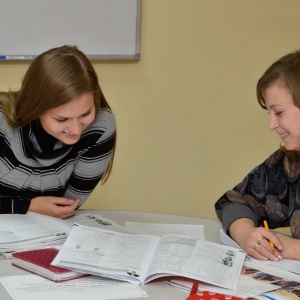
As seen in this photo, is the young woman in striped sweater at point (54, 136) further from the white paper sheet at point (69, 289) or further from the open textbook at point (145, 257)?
the white paper sheet at point (69, 289)

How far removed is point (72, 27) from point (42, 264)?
154 cm

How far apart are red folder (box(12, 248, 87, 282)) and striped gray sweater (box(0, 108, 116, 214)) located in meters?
0.40

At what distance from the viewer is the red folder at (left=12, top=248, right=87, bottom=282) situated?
4.07 ft

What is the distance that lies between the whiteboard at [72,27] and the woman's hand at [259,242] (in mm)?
1334

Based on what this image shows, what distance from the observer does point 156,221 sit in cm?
182

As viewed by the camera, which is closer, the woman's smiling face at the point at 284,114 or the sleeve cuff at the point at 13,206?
the woman's smiling face at the point at 284,114

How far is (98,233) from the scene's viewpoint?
145 cm

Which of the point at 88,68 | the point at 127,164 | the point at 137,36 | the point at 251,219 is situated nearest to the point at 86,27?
the point at 137,36

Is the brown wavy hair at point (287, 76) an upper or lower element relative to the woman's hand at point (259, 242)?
upper

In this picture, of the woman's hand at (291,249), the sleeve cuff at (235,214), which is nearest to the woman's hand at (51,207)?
the sleeve cuff at (235,214)

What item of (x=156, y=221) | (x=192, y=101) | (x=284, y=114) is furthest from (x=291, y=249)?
(x=192, y=101)

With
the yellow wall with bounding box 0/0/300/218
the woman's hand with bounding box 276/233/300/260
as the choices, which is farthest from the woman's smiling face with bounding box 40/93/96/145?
the yellow wall with bounding box 0/0/300/218

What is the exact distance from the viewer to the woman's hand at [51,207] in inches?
69.1

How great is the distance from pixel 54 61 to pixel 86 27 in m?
0.95
